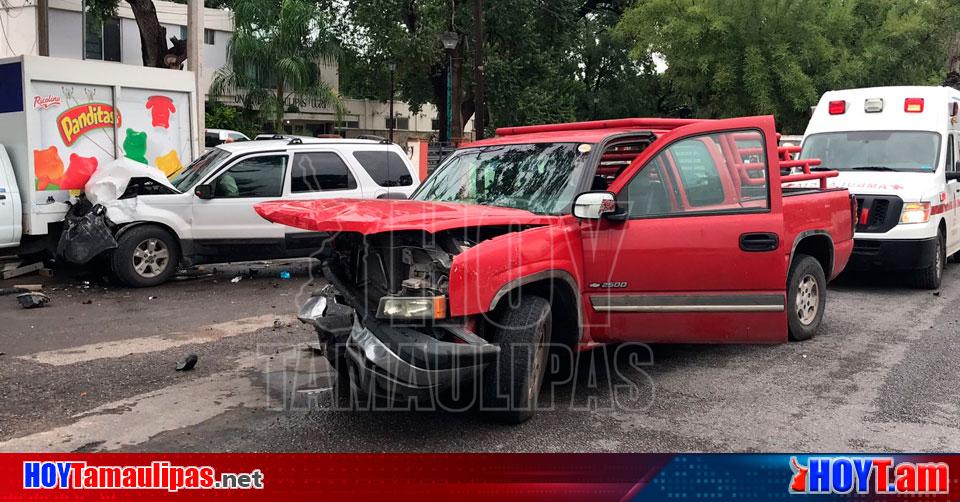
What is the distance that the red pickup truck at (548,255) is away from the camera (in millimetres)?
4484

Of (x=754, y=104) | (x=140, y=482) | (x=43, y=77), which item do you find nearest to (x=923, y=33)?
(x=754, y=104)

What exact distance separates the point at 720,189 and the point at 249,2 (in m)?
32.4

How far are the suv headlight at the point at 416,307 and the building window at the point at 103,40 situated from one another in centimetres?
2852

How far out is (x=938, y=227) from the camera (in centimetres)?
998

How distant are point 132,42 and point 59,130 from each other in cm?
2298

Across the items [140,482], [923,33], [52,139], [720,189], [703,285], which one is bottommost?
[140,482]

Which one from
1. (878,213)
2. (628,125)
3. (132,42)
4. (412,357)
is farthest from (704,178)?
(132,42)

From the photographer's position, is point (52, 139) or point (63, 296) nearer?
point (63, 296)

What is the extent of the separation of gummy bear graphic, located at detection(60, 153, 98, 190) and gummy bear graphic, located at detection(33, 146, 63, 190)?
97 mm

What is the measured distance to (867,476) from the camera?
401 centimetres

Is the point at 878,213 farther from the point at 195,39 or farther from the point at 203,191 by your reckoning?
the point at 195,39

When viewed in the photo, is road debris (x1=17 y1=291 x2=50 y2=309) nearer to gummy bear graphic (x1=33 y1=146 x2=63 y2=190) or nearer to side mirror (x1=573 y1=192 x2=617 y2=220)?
gummy bear graphic (x1=33 y1=146 x2=63 y2=190)

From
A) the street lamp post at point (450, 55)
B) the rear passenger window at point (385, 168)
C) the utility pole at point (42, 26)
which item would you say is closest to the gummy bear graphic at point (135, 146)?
the rear passenger window at point (385, 168)

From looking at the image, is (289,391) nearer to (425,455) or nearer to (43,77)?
(425,455)
